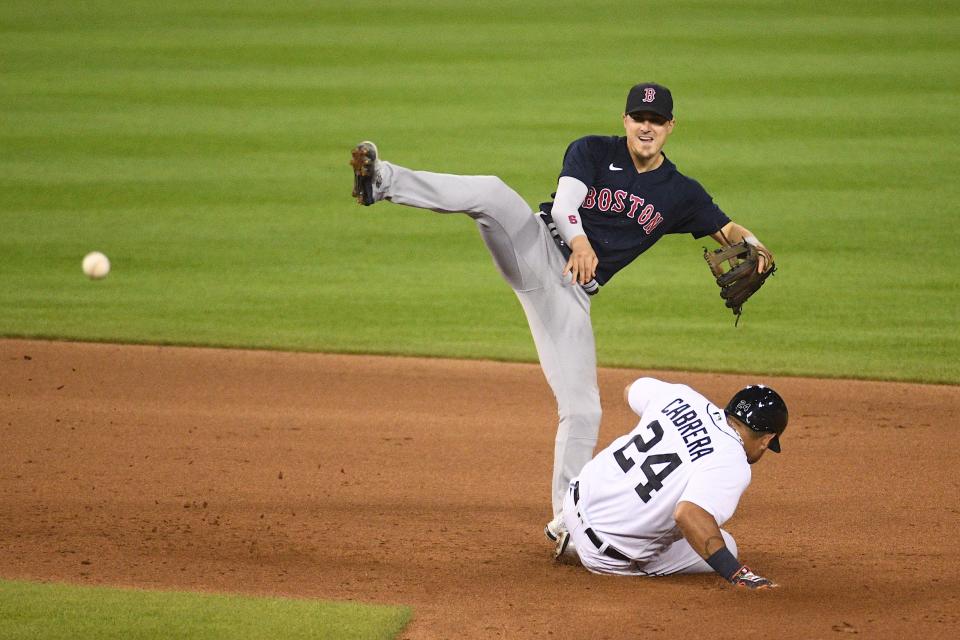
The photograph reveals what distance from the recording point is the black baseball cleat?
5023mm

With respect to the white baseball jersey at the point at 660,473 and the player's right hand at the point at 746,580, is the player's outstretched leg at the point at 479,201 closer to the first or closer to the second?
the white baseball jersey at the point at 660,473

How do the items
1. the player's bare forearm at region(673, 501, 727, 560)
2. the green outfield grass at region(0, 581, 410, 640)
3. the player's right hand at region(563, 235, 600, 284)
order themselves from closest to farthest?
the green outfield grass at region(0, 581, 410, 640), the player's bare forearm at region(673, 501, 727, 560), the player's right hand at region(563, 235, 600, 284)

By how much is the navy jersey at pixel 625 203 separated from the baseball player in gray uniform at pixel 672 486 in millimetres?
698

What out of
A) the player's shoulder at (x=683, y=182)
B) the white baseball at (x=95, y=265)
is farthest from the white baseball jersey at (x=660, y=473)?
the white baseball at (x=95, y=265)

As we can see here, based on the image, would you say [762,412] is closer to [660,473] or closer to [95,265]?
[660,473]

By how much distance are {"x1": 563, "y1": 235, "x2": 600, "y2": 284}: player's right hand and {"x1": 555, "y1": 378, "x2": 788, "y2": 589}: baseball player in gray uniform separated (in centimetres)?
57

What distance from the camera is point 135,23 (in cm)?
1975

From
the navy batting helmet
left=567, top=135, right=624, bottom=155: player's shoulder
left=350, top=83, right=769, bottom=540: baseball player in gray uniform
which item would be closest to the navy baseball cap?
left=350, top=83, right=769, bottom=540: baseball player in gray uniform

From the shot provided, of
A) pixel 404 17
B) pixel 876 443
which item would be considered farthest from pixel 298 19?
pixel 876 443

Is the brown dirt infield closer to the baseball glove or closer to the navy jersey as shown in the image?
the baseball glove

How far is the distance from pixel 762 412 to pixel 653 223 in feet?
3.75

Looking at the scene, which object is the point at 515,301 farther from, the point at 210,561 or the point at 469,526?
the point at 210,561

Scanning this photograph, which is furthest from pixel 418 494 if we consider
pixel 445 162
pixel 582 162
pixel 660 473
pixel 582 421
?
pixel 445 162

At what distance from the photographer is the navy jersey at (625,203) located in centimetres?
577
